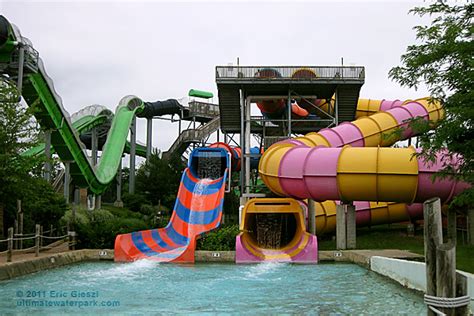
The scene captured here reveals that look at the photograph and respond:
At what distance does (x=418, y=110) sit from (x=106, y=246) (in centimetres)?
1235

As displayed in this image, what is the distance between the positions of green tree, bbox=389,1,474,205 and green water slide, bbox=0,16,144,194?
951cm

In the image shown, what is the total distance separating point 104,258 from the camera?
13.3 m

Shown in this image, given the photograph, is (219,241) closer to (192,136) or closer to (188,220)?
(188,220)

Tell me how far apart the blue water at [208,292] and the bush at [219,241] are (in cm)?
254

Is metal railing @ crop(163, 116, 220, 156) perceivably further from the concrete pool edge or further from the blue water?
the blue water

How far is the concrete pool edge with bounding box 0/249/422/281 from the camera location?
10016 millimetres

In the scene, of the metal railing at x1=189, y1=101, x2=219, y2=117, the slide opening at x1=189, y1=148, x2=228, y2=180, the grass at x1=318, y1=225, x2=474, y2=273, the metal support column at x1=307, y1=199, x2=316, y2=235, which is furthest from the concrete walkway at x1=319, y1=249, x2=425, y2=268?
the metal railing at x1=189, y1=101, x2=219, y2=117

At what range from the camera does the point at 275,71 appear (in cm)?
1977

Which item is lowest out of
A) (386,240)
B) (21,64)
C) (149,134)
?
(386,240)

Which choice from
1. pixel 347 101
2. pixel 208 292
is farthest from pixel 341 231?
pixel 347 101

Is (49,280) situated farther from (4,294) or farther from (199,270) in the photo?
(199,270)

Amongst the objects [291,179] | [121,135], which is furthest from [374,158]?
[121,135]

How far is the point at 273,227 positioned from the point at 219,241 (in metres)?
3.21

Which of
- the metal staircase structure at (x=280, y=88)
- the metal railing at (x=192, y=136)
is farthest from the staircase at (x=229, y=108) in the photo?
the metal railing at (x=192, y=136)
